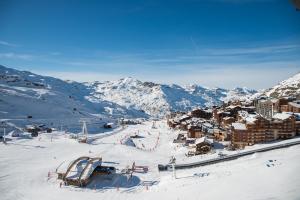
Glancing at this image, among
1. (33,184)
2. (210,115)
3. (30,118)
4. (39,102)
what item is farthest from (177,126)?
(39,102)

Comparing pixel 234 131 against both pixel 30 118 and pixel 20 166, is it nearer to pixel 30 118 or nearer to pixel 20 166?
pixel 20 166

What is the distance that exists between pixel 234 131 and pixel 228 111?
43.5 meters

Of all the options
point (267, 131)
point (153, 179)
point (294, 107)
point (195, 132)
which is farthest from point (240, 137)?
point (294, 107)

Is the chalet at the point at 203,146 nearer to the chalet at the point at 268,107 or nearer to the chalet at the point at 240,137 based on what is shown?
the chalet at the point at 240,137

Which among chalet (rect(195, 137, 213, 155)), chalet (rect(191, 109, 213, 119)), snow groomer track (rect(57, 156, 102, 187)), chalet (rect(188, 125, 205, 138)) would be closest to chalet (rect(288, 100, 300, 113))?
chalet (rect(188, 125, 205, 138))

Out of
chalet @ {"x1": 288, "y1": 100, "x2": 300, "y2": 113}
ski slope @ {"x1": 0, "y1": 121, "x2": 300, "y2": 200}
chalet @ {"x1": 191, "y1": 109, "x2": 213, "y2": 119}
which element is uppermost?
chalet @ {"x1": 288, "y1": 100, "x2": 300, "y2": 113}

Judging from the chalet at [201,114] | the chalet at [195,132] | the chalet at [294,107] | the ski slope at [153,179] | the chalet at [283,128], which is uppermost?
the chalet at [294,107]

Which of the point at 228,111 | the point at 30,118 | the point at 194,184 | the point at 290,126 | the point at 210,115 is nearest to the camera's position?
the point at 194,184

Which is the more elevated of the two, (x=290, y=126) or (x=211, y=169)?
(x=290, y=126)

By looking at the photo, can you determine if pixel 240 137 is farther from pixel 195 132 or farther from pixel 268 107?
pixel 268 107

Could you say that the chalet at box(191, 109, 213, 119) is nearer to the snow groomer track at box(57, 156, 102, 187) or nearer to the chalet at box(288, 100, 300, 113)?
the chalet at box(288, 100, 300, 113)

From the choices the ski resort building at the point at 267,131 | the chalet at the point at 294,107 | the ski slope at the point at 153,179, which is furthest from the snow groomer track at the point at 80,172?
the chalet at the point at 294,107

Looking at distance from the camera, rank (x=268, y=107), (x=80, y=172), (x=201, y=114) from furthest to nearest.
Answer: (x=201, y=114)
(x=268, y=107)
(x=80, y=172)

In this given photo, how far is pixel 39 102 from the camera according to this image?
6531 inches
